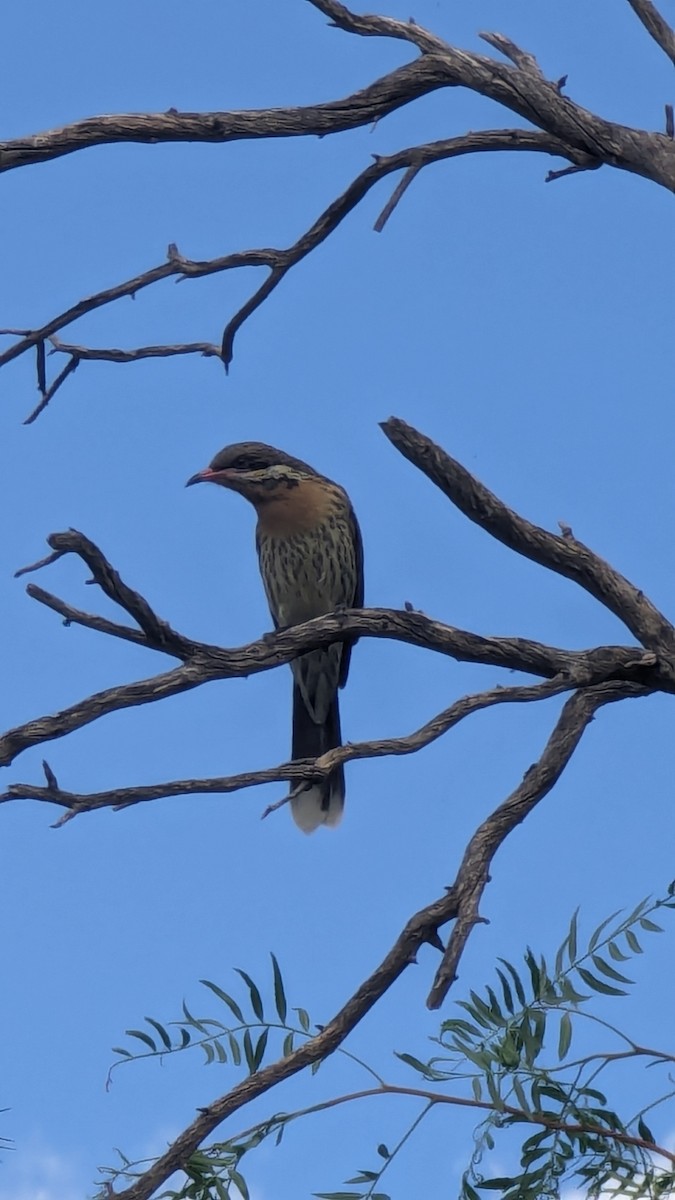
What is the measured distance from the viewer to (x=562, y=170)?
476 cm

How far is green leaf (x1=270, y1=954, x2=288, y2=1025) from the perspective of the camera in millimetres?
3387

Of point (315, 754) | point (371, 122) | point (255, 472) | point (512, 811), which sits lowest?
point (512, 811)

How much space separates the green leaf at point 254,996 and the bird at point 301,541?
9.86 ft

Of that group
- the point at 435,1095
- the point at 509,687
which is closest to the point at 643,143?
the point at 509,687

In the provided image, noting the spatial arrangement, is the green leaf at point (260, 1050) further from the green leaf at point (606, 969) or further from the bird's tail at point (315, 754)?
the bird's tail at point (315, 754)

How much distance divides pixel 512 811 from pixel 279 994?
29.1 inches

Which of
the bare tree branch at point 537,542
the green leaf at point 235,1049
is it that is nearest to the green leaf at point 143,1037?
the green leaf at point 235,1049

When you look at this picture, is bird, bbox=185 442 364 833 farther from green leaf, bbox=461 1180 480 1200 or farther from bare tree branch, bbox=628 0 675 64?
green leaf, bbox=461 1180 480 1200

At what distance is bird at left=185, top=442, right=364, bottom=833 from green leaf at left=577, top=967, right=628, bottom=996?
3172 millimetres

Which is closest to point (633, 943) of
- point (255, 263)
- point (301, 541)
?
point (255, 263)

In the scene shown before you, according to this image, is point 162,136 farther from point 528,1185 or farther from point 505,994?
point 528,1185

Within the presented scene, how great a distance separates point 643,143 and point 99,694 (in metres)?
2.16

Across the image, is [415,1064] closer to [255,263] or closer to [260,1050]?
[260,1050]

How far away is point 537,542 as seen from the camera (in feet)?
13.0
